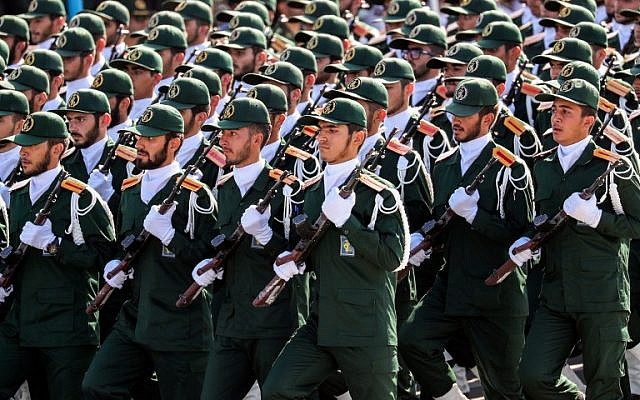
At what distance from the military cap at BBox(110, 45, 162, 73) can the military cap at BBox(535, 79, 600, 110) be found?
4.02m

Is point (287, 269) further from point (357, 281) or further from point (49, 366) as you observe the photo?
point (49, 366)

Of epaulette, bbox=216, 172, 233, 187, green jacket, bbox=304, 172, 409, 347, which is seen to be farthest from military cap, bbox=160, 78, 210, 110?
green jacket, bbox=304, 172, 409, 347

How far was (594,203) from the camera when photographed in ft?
33.6

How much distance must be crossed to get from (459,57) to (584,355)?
11.6 ft

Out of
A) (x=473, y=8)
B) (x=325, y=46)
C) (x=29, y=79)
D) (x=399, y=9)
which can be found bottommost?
(x=399, y=9)

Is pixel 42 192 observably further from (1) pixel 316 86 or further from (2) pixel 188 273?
(1) pixel 316 86

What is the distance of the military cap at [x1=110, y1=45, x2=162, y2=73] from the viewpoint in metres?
13.8

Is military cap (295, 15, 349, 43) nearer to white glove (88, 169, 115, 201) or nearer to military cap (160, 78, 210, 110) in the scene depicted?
military cap (160, 78, 210, 110)

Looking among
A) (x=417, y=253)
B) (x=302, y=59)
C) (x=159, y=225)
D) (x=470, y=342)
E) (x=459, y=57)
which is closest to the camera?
(x=159, y=225)

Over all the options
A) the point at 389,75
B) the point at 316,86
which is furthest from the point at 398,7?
the point at 389,75

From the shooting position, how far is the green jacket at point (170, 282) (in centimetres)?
1084

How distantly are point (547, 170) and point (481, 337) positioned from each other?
45.3 inches

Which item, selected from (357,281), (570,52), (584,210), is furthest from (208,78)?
(584,210)

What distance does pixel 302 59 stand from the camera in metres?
13.8
